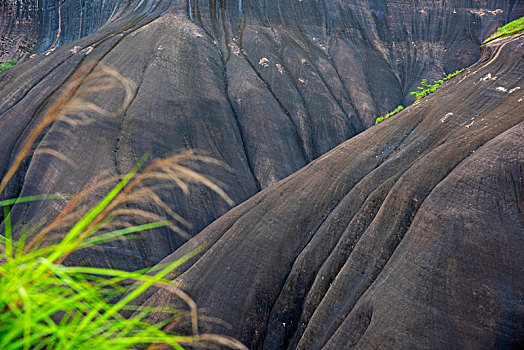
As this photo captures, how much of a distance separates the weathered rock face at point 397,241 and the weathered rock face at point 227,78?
6645 mm

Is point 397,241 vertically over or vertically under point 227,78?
under

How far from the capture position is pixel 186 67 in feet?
68.7

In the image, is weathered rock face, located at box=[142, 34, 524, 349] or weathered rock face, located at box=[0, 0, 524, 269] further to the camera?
weathered rock face, located at box=[0, 0, 524, 269]

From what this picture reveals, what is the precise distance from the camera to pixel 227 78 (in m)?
22.5

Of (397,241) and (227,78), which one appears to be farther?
(227,78)

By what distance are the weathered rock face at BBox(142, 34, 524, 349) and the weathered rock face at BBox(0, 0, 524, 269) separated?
6.64m

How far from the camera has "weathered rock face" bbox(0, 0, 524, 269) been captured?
17.6 metres

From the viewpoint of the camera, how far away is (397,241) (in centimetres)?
841

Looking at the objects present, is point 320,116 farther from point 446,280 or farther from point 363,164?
point 446,280

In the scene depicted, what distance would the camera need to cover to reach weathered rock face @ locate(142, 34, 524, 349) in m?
7.03

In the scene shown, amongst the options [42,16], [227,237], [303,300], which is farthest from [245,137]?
[42,16]

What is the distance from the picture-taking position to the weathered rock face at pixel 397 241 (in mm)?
7027

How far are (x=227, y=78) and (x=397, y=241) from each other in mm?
16105

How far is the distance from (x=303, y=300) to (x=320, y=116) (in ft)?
51.1
